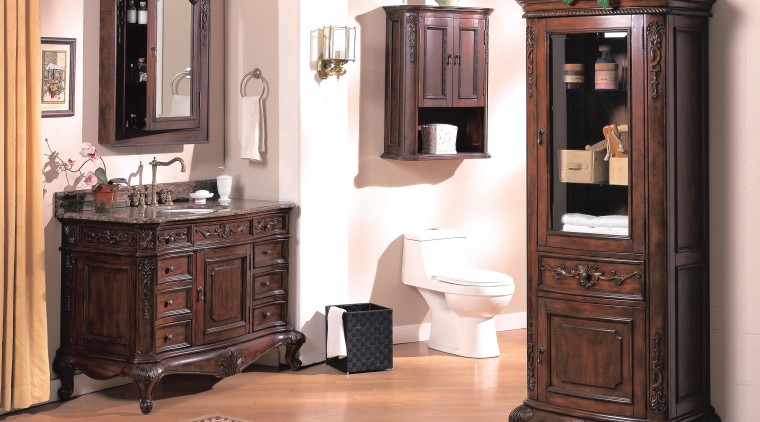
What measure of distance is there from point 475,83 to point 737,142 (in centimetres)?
229

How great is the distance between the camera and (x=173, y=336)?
16.5ft

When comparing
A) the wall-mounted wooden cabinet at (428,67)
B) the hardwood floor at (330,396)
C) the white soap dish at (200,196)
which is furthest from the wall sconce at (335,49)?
the hardwood floor at (330,396)

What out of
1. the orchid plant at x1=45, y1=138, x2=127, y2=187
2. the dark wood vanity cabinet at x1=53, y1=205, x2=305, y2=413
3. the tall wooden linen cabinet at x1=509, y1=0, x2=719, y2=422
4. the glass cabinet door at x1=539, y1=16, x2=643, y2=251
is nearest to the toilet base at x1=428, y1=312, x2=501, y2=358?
the dark wood vanity cabinet at x1=53, y1=205, x2=305, y2=413

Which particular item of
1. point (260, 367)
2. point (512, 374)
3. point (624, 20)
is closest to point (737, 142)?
point (624, 20)

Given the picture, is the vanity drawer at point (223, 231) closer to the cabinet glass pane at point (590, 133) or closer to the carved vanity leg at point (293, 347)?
the carved vanity leg at point (293, 347)

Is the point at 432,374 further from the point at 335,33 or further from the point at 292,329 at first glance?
the point at 335,33

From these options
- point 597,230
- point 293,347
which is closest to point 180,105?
point 293,347

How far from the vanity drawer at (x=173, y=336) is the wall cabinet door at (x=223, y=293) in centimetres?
7

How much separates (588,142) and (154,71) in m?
2.23

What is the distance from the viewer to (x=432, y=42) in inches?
244

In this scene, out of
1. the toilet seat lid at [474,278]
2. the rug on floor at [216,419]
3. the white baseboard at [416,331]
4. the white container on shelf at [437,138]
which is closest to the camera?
the rug on floor at [216,419]

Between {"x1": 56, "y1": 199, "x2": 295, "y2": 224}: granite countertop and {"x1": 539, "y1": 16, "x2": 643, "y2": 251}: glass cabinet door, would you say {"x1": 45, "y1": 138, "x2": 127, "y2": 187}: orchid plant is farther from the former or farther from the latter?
{"x1": 539, "y1": 16, "x2": 643, "y2": 251}: glass cabinet door

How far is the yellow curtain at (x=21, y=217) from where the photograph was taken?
463 cm

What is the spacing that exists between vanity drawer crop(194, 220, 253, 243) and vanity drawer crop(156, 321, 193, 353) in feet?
1.34
